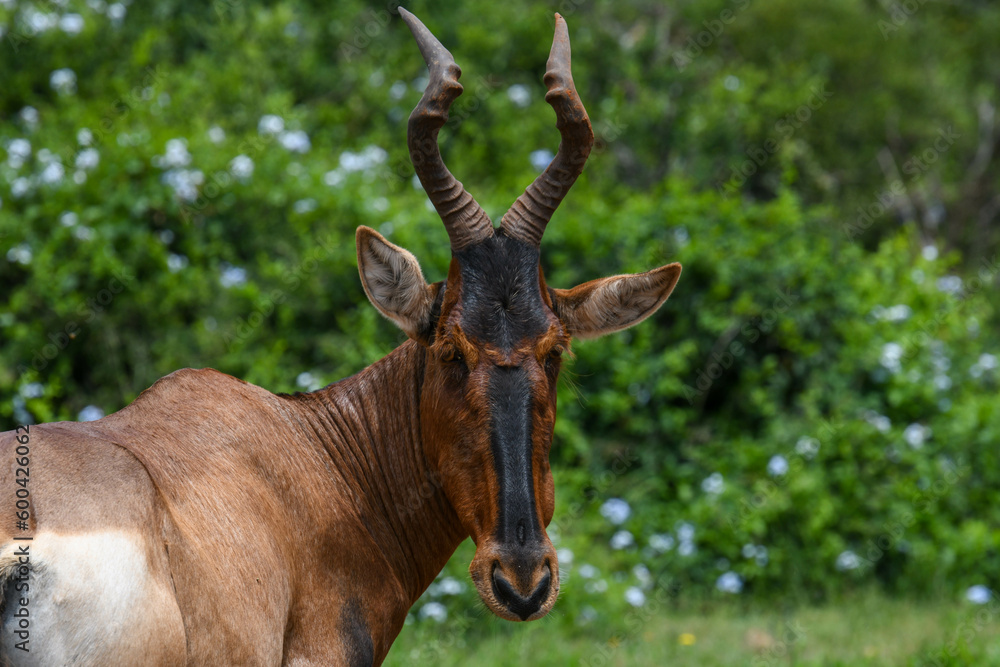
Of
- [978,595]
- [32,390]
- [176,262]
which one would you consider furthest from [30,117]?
[978,595]

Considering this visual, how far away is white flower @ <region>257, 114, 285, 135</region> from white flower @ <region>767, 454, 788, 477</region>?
15.4 feet

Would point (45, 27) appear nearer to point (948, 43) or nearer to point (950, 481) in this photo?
point (950, 481)

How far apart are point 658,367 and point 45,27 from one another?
574 centimetres

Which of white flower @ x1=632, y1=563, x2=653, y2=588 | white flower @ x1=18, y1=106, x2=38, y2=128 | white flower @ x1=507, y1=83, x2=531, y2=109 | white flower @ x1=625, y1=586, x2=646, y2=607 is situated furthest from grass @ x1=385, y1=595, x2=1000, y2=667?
white flower @ x1=507, y1=83, x2=531, y2=109

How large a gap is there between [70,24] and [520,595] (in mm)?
7101

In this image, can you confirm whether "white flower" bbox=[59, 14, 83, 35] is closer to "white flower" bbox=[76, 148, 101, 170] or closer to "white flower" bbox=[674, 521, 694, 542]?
"white flower" bbox=[76, 148, 101, 170]

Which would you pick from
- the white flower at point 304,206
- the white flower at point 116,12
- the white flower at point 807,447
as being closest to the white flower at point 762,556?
the white flower at point 807,447

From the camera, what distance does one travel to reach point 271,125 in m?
7.96

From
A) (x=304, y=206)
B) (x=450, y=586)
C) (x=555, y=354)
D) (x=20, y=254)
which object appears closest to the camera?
(x=555, y=354)

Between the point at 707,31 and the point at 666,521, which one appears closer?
the point at 666,521

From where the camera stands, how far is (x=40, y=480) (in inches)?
104

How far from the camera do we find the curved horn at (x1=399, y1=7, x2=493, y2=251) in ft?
11.8

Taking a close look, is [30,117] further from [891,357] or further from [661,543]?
[891,357]

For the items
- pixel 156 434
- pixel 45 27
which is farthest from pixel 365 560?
pixel 45 27
